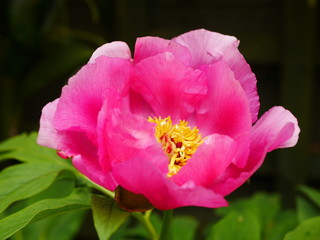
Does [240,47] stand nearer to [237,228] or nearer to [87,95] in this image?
[237,228]

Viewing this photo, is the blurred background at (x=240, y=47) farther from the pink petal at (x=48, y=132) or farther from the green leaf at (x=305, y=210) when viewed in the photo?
the pink petal at (x=48, y=132)

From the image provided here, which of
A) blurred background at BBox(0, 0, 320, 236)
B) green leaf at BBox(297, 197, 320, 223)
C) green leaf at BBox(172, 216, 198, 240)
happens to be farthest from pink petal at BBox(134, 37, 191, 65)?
blurred background at BBox(0, 0, 320, 236)

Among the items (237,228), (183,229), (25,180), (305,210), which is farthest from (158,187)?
(183,229)

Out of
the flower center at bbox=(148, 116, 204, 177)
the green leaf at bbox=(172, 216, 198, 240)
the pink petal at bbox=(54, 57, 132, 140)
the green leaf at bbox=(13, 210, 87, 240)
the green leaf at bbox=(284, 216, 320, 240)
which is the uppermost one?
the pink petal at bbox=(54, 57, 132, 140)

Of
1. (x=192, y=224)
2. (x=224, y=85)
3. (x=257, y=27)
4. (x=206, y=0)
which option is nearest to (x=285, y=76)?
(x=257, y=27)

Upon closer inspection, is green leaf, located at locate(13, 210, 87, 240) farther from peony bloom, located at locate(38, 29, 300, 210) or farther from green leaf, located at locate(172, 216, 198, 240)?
peony bloom, located at locate(38, 29, 300, 210)

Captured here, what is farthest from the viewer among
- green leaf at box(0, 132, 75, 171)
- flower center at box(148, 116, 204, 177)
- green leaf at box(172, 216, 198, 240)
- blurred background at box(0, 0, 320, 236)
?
blurred background at box(0, 0, 320, 236)

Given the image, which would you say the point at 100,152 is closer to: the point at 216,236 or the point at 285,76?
the point at 216,236
